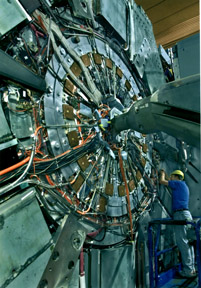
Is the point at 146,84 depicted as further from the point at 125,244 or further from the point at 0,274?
the point at 0,274

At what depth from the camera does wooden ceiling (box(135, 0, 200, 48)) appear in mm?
3893

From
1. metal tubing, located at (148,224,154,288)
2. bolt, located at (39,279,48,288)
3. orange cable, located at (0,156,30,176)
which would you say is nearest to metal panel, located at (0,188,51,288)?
bolt, located at (39,279,48,288)

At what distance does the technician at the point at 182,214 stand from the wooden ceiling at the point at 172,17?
2.84 m

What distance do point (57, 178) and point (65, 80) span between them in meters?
1.02

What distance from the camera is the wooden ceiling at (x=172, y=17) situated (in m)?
3.89

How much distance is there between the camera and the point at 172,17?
4.20 m

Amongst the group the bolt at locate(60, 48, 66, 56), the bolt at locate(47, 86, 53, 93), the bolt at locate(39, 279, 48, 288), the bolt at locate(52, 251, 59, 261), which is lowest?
the bolt at locate(39, 279, 48, 288)

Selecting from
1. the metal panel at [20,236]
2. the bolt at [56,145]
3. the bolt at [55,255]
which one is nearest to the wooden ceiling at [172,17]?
the bolt at [56,145]

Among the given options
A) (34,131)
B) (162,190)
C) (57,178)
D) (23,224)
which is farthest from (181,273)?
(34,131)

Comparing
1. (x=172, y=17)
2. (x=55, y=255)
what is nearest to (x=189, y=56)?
(x=172, y=17)

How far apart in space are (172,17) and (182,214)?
11.4ft

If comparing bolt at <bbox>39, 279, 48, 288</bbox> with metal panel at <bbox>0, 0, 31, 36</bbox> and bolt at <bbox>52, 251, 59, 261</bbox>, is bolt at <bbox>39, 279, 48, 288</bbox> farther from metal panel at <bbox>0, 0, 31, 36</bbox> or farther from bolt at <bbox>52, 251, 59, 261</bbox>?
metal panel at <bbox>0, 0, 31, 36</bbox>

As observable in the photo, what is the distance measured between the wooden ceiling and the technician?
2.84 metres

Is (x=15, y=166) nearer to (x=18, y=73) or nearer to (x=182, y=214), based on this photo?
(x=18, y=73)
